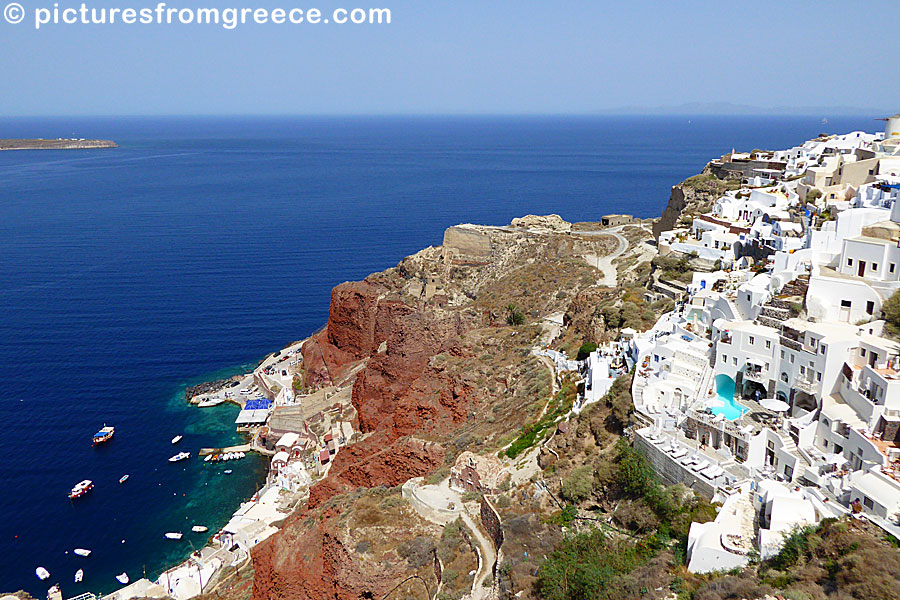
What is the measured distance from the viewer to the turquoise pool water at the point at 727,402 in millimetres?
25688

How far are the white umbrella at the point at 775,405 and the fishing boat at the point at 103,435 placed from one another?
153 ft

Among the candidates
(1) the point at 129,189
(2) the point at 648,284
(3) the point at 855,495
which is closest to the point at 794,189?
(2) the point at 648,284

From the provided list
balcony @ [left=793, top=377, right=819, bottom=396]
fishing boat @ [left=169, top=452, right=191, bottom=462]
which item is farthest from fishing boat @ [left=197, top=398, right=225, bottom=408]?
balcony @ [left=793, top=377, right=819, bottom=396]

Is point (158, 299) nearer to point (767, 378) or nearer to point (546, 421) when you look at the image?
point (546, 421)

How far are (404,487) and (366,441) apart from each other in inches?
479

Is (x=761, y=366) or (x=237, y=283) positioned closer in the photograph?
(x=761, y=366)

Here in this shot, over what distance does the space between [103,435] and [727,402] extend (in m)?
45.3

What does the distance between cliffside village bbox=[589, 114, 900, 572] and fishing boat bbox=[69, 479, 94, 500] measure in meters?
34.7

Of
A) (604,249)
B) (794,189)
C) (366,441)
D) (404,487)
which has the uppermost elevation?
(794,189)

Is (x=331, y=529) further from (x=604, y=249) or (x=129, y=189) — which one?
(x=129, y=189)

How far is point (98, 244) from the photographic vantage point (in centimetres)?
10744

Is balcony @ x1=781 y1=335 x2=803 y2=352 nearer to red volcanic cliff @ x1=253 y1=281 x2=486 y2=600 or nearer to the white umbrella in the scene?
the white umbrella

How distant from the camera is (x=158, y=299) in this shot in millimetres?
83500

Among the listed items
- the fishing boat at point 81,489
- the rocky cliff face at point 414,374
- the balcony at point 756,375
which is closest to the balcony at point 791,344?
the balcony at point 756,375
